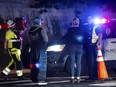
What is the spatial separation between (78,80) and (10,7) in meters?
9.86

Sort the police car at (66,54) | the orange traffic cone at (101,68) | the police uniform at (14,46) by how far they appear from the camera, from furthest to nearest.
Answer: the police car at (66,54) < the police uniform at (14,46) < the orange traffic cone at (101,68)

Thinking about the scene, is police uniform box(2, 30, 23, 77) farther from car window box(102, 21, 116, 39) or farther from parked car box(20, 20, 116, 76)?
car window box(102, 21, 116, 39)

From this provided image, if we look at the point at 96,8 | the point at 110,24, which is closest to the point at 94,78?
the point at 110,24

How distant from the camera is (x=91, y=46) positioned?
1205cm

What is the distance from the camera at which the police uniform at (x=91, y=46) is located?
38.9 feet

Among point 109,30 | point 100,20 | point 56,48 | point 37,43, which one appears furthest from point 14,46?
point 109,30

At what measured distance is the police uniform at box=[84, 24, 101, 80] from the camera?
11.9 meters

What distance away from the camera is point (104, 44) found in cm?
1313

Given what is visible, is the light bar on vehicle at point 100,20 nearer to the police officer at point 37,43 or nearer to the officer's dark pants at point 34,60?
the police officer at point 37,43

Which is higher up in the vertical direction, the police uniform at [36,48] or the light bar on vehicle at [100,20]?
the light bar on vehicle at [100,20]

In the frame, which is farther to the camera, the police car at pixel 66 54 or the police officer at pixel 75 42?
the police car at pixel 66 54

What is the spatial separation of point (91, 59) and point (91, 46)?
1.29 feet

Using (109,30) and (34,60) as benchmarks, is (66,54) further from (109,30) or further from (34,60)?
(34,60)

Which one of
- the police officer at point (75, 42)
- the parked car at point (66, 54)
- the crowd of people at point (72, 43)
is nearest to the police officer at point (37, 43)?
the crowd of people at point (72, 43)
